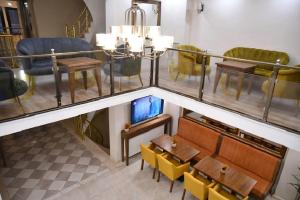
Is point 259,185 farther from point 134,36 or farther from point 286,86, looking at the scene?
point 134,36

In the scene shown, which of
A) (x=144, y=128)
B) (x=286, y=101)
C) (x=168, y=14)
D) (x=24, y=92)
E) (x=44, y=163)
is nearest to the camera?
(x=286, y=101)

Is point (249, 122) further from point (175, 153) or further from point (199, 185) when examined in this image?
point (175, 153)

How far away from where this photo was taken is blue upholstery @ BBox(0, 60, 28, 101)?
3412 mm

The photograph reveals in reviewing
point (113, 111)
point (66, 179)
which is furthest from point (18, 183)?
point (113, 111)

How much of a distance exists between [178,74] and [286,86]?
2248 millimetres

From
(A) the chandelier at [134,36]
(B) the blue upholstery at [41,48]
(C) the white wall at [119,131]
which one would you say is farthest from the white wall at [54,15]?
(A) the chandelier at [134,36]

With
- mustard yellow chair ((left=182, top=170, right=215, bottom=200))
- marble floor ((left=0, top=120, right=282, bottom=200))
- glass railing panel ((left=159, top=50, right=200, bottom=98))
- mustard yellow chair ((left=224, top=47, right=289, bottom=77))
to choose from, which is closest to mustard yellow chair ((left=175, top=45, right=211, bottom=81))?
glass railing panel ((left=159, top=50, right=200, bottom=98))

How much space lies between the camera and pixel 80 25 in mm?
8375

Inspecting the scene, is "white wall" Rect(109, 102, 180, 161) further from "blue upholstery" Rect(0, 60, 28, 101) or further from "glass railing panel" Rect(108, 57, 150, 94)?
"blue upholstery" Rect(0, 60, 28, 101)

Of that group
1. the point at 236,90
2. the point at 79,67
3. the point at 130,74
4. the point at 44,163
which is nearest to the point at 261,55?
the point at 236,90

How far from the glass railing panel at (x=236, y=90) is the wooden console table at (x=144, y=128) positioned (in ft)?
8.48

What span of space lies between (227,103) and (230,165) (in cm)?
206

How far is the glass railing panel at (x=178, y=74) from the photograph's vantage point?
15.6 ft

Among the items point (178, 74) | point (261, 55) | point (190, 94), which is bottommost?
point (190, 94)
